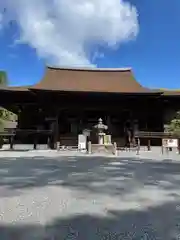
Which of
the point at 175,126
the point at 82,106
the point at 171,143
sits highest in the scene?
the point at 82,106

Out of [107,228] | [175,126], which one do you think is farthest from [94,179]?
[175,126]

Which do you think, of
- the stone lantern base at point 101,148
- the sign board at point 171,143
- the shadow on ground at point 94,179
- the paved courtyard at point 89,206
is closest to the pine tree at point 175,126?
the sign board at point 171,143

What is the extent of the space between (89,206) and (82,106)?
14873 millimetres

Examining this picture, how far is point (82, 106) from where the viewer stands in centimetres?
1867

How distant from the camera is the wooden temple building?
1766cm

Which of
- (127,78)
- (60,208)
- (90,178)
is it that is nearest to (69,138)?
(127,78)

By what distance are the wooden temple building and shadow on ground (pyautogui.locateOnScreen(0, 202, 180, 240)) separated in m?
13.7

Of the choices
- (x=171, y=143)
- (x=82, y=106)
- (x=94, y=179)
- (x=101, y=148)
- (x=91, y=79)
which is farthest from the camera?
(x=91, y=79)

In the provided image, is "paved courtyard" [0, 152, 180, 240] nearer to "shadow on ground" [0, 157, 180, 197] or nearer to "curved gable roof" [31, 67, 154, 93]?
"shadow on ground" [0, 157, 180, 197]

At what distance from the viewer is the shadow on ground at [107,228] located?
9.39 feet

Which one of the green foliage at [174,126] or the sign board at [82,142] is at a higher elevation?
the green foliage at [174,126]

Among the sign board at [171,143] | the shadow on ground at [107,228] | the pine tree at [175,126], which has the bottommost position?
the shadow on ground at [107,228]

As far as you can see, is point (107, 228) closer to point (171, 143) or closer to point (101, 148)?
point (101, 148)

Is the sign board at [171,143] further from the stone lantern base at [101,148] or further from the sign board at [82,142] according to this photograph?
the sign board at [82,142]
